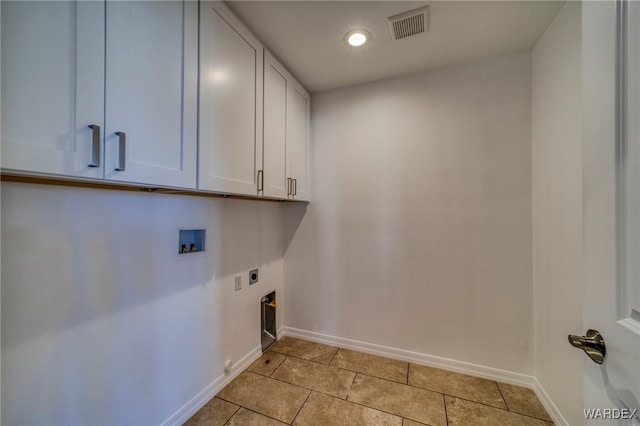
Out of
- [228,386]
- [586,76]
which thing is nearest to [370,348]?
[228,386]

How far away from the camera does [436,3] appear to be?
1.40m

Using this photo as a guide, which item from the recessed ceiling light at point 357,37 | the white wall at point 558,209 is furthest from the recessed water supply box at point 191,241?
the white wall at point 558,209

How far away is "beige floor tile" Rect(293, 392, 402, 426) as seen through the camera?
148 centimetres

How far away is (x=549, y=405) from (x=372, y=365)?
1174 mm

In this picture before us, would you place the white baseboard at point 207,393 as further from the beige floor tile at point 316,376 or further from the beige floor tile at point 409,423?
the beige floor tile at point 409,423

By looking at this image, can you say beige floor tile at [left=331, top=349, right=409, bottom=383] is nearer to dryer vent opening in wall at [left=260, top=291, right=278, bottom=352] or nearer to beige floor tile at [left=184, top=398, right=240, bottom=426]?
dryer vent opening in wall at [left=260, top=291, right=278, bottom=352]

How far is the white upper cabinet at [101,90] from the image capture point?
678mm

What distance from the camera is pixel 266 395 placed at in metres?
1.70

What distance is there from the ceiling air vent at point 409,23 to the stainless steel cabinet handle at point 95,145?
1.69 meters

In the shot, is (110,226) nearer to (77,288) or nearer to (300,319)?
(77,288)

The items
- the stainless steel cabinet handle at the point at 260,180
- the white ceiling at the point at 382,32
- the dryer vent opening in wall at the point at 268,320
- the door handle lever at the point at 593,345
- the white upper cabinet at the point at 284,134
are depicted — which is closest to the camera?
the door handle lever at the point at 593,345

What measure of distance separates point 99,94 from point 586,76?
156cm

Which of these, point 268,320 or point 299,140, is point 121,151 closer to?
point 299,140

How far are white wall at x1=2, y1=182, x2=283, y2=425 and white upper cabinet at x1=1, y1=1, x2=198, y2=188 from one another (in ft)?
1.17
